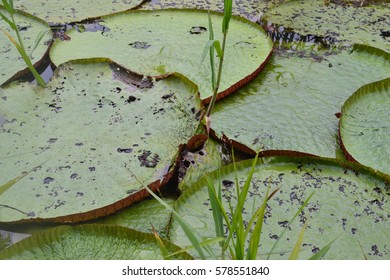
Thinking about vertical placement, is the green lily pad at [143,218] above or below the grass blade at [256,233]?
below

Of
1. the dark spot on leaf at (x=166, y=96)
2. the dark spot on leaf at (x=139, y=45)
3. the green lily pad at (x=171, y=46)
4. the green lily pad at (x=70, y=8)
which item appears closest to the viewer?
the dark spot on leaf at (x=166, y=96)

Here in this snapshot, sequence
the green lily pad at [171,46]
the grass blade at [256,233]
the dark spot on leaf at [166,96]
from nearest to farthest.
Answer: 1. the grass blade at [256,233]
2. the dark spot on leaf at [166,96]
3. the green lily pad at [171,46]

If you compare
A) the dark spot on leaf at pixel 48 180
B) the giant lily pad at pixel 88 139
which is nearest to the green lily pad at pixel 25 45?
the giant lily pad at pixel 88 139

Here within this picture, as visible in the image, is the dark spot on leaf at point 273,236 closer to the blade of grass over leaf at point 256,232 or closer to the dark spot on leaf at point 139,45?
the blade of grass over leaf at point 256,232

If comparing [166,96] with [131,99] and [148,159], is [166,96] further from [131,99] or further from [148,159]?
[148,159]
